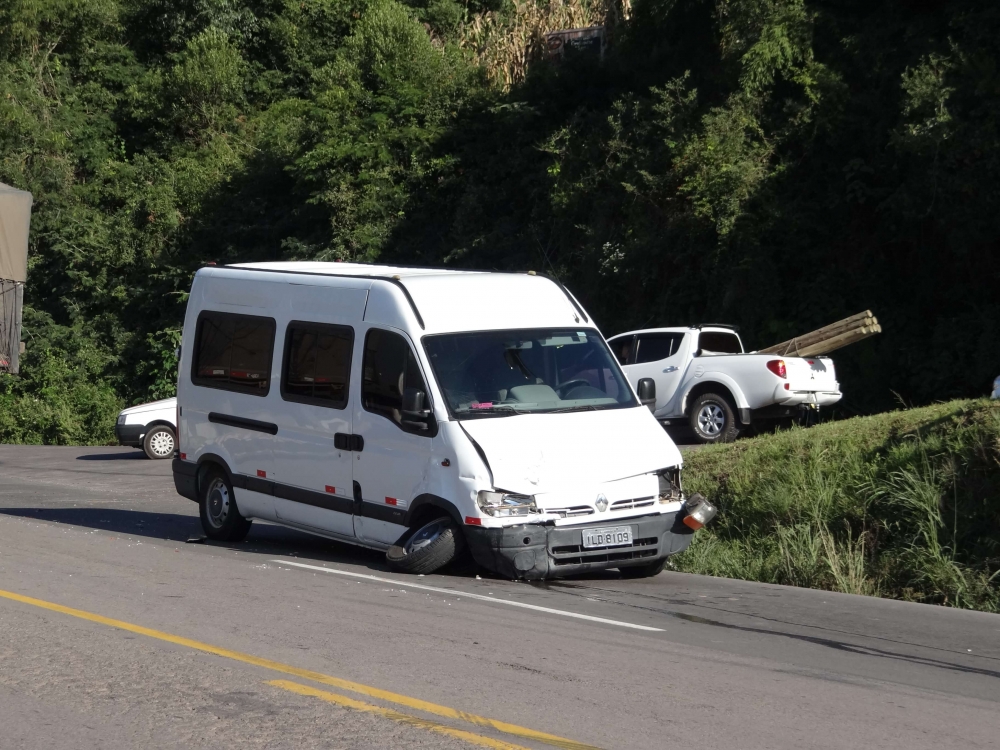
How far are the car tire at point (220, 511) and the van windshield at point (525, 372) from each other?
339cm

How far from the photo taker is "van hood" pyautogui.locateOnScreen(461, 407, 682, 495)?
9.34 m

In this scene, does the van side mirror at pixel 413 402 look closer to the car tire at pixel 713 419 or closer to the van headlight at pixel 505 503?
the van headlight at pixel 505 503

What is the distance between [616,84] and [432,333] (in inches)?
814

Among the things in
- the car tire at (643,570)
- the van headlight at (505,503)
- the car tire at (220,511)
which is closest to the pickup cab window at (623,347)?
the car tire at (220,511)

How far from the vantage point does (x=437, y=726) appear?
5594mm

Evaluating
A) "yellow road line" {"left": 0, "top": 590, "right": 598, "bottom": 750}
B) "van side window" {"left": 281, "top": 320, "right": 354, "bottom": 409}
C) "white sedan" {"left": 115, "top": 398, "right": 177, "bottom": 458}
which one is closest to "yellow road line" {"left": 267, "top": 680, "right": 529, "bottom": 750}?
"yellow road line" {"left": 0, "top": 590, "right": 598, "bottom": 750}

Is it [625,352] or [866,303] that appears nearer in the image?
[625,352]

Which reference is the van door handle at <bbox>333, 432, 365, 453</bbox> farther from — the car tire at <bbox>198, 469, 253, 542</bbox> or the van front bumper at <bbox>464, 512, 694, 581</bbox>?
the car tire at <bbox>198, 469, 253, 542</bbox>

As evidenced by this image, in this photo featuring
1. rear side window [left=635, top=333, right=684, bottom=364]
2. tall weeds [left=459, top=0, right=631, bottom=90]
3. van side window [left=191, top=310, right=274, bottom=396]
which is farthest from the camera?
tall weeds [left=459, top=0, right=631, bottom=90]

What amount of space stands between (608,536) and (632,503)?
35 centimetres

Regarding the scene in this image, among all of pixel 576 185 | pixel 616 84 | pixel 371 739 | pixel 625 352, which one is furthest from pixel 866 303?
pixel 371 739

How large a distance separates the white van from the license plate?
0.04ft

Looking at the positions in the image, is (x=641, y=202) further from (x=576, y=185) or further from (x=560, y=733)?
(x=560, y=733)

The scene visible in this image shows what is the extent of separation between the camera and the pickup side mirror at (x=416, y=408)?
9.75 m
